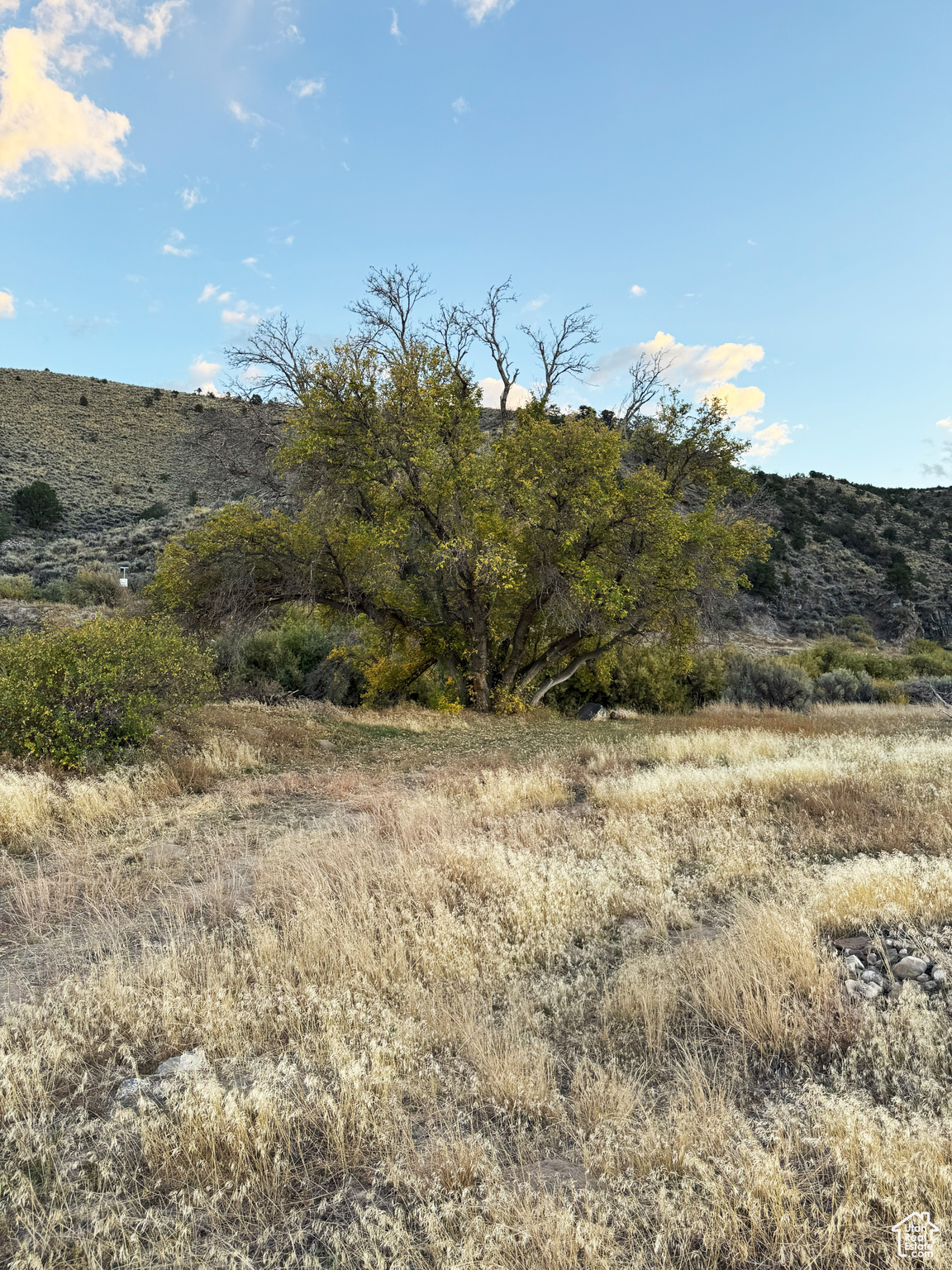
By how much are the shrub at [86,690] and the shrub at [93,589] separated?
19349 mm

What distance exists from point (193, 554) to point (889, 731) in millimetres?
18624

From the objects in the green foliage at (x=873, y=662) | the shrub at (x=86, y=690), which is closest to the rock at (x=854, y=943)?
the shrub at (x=86, y=690)

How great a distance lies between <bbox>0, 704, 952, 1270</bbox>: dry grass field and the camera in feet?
7.36

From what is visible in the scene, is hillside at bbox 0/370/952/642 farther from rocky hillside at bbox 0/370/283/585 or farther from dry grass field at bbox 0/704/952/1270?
dry grass field at bbox 0/704/952/1270

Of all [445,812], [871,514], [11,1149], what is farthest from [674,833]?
[871,514]

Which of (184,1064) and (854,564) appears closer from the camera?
(184,1064)

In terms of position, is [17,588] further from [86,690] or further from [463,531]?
[86,690]

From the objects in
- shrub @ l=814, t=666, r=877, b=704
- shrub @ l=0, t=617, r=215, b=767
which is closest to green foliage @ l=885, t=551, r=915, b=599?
shrub @ l=814, t=666, r=877, b=704

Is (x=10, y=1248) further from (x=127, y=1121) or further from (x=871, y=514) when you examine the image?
(x=871, y=514)

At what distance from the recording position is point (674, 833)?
283 inches

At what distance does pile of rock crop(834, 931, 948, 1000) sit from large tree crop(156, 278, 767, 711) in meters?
13.4

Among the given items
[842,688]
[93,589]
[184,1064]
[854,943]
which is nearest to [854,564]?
[842,688]

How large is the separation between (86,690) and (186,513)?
1490 inches

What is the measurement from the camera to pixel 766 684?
29.8 m
